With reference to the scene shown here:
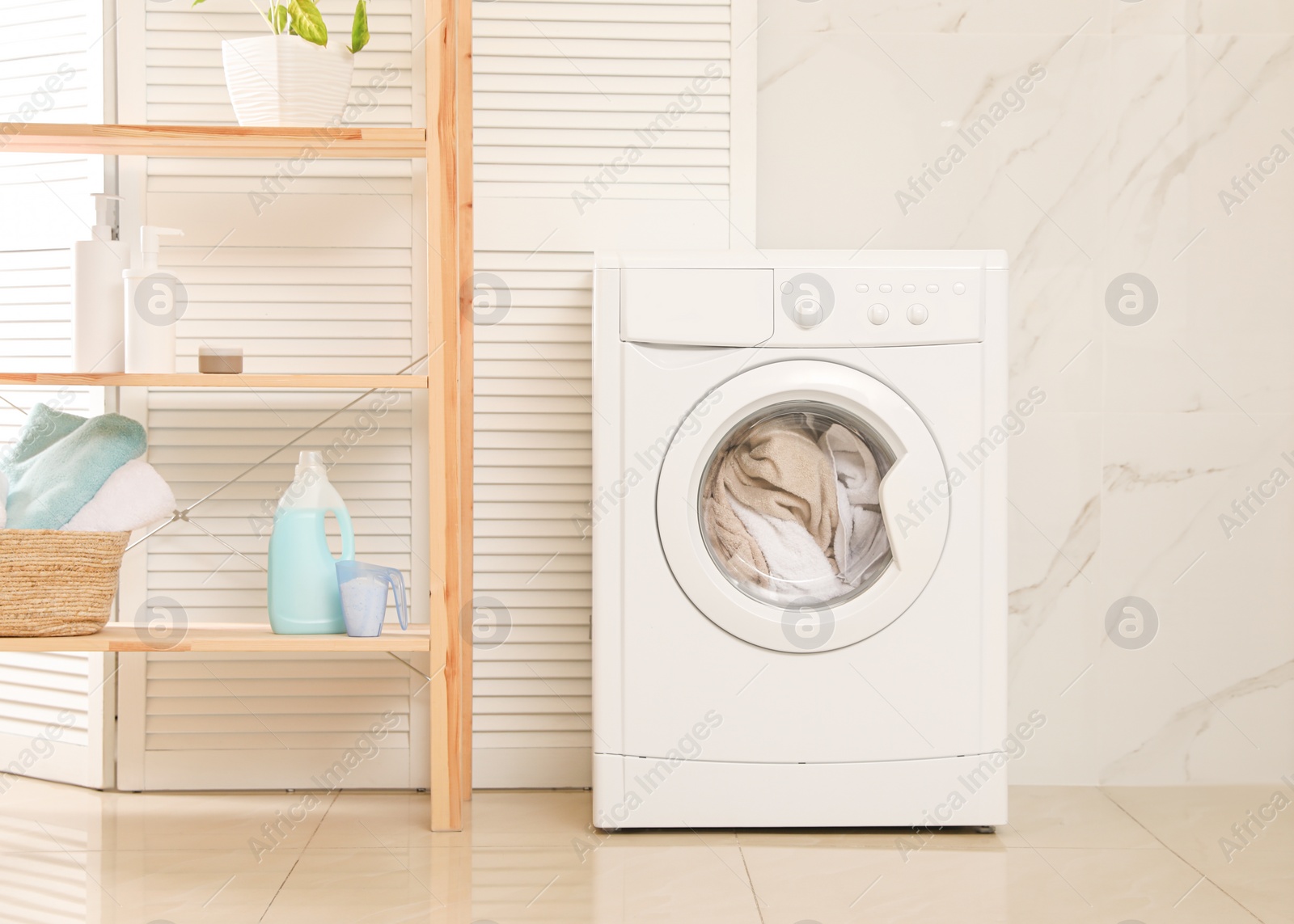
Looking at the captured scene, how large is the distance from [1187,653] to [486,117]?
1554mm

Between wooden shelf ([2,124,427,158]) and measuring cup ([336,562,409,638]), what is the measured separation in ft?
2.08

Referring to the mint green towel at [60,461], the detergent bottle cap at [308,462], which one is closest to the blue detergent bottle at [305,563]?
the detergent bottle cap at [308,462]

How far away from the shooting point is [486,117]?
1834 mm

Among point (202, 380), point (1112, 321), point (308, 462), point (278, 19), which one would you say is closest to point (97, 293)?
point (202, 380)

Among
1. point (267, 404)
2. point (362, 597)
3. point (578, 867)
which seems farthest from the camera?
point (267, 404)

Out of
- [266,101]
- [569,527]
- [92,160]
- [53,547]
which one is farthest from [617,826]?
[92,160]

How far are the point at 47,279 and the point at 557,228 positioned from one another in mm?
883

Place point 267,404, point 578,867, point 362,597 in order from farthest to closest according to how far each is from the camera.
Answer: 1. point 267,404
2. point 362,597
3. point 578,867

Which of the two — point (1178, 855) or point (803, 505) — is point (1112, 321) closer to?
point (803, 505)

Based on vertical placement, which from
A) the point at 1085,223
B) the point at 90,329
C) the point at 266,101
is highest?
the point at 266,101

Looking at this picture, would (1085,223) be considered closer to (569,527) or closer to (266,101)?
(569,527)

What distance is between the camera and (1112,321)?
6.20 ft

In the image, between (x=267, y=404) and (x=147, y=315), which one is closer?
(x=147, y=315)

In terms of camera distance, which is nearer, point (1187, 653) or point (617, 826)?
point (617, 826)
